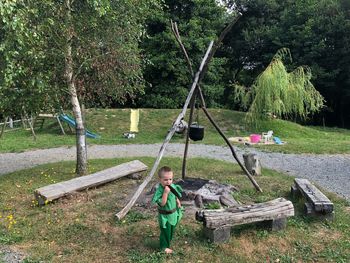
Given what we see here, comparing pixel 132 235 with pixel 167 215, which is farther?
pixel 132 235

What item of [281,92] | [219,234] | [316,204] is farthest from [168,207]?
[281,92]

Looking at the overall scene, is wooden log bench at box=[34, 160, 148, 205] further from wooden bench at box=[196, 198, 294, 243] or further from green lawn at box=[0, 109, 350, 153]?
green lawn at box=[0, 109, 350, 153]

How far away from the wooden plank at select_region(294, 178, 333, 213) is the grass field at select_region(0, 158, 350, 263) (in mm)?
219

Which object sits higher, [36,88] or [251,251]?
[36,88]

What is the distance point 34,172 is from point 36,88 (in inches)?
101

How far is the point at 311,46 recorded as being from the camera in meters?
25.8

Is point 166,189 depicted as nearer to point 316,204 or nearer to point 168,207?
point 168,207

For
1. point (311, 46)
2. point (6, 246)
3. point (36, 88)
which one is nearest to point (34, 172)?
point (36, 88)

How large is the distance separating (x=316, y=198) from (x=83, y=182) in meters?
3.88

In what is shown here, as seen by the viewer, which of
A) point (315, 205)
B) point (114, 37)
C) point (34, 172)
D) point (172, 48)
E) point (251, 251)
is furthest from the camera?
point (172, 48)

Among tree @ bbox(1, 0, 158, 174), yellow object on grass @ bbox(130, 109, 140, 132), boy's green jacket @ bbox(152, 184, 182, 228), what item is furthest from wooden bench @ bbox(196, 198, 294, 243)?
yellow object on grass @ bbox(130, 109, 140, 132)

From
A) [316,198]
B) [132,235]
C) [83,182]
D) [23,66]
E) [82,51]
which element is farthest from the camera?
[82,51]

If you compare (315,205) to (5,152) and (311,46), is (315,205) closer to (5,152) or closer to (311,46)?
(5,152)

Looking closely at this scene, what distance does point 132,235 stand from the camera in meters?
5.21
